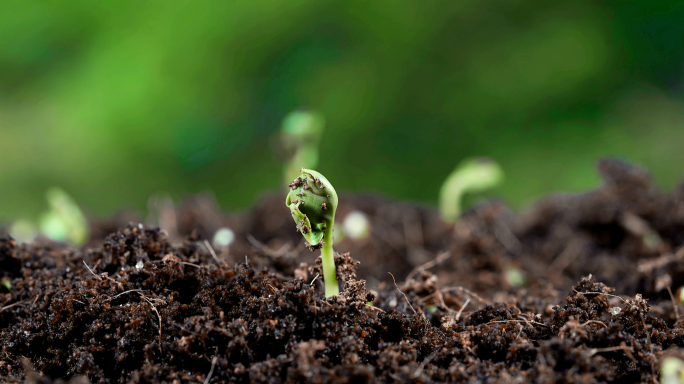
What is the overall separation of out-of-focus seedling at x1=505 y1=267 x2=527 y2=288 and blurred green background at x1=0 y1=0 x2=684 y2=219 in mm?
1490

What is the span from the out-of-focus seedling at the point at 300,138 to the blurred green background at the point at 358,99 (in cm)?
130

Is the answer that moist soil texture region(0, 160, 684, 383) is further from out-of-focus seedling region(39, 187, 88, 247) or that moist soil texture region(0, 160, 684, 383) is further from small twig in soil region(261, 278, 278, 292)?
out-of-focus seedling region(39, 187, 88, 247)

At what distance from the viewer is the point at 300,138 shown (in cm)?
190

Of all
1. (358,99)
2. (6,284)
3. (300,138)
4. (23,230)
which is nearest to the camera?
(6,284)

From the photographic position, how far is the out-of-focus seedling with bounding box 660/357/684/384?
0.71 m

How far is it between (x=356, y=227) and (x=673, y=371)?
1294 mm

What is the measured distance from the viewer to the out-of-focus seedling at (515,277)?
5.39 feet

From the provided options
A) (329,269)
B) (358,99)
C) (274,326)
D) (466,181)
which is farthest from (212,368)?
(358,99)

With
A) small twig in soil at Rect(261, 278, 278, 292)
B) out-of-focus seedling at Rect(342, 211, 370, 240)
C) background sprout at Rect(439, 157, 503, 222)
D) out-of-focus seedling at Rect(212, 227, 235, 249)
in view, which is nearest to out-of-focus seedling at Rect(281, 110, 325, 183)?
out-of-focus seedling at Rect(342, 211, 370, 240)

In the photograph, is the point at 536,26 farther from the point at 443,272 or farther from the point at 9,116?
the point at 9,116

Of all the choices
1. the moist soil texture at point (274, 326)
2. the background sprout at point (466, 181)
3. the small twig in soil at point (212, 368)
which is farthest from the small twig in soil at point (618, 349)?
the background sprout at point (466, 181)

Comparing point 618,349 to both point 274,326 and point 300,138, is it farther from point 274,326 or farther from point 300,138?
point 300,138

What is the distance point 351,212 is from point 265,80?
1.62 metres

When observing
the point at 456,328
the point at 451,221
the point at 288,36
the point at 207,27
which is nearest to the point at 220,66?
the point at 207,27
